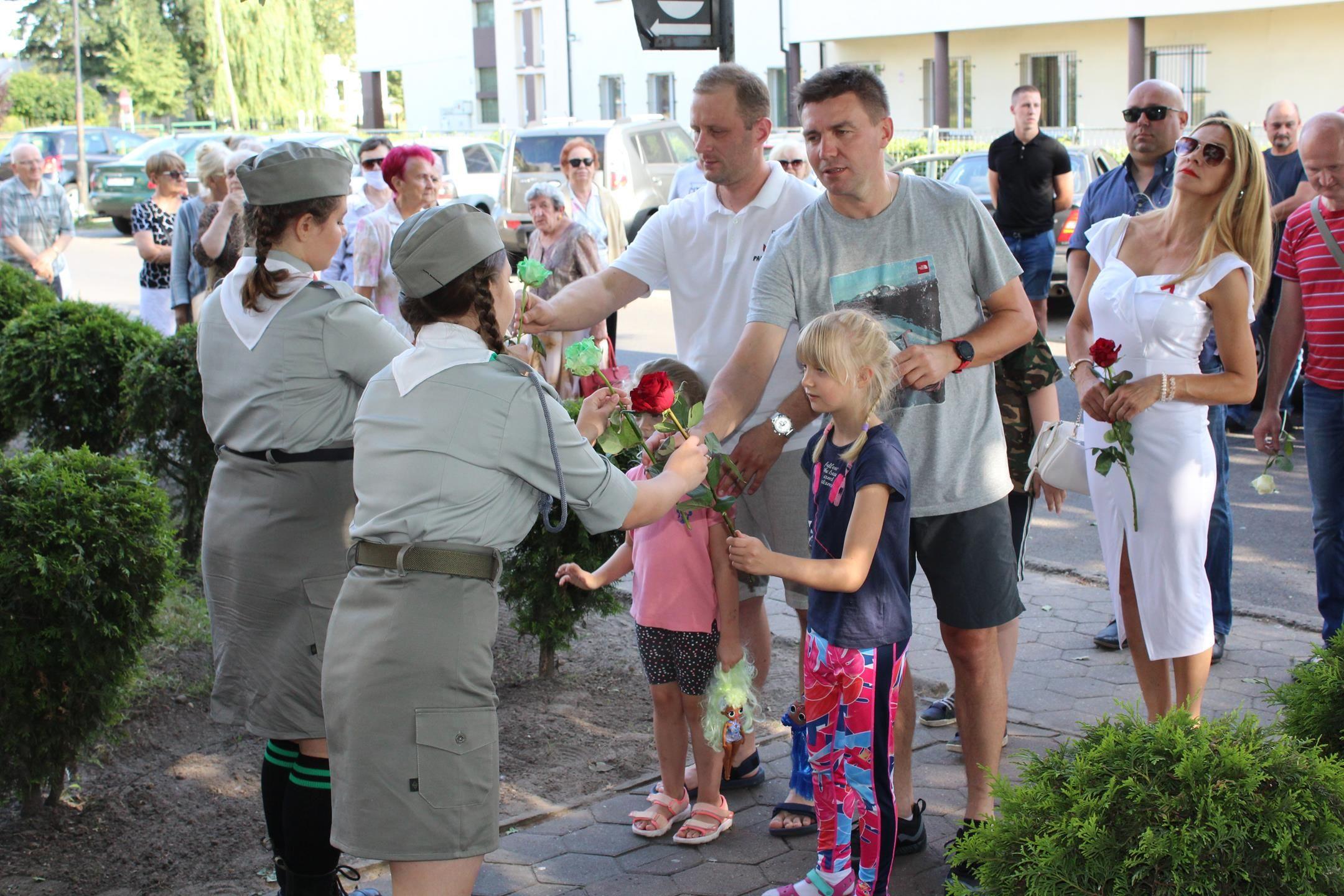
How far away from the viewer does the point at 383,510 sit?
265 cm

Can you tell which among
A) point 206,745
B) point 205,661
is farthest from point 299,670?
point 205,661

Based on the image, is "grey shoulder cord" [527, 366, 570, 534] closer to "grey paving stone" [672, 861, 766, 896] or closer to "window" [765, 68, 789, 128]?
"grey paving stone" [672, 861, 766, 896]

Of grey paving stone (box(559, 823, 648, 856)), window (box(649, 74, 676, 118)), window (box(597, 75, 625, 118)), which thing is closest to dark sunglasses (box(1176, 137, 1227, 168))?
grey paving stone (box(559, 823, 648, 856))

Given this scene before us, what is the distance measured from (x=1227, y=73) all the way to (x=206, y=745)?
27710 mm

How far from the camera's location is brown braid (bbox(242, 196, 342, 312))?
3162 millimetres

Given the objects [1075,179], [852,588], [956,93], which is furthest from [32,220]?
[956,93]

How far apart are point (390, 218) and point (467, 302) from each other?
509cm

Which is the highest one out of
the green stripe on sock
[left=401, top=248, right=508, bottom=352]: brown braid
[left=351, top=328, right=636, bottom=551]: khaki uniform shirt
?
[left=401, top=248, right=508, bottom=352]: brown braid

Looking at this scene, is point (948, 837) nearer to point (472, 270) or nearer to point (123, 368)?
point (472, 270)

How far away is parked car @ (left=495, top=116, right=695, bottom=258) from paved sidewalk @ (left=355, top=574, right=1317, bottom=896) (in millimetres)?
14390

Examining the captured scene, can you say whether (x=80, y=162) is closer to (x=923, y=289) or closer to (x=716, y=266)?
(x=716, y=266)

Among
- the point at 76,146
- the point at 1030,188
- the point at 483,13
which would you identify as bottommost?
the point at 1030,188

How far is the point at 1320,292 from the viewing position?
478cm

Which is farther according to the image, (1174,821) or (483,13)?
(483,13)
